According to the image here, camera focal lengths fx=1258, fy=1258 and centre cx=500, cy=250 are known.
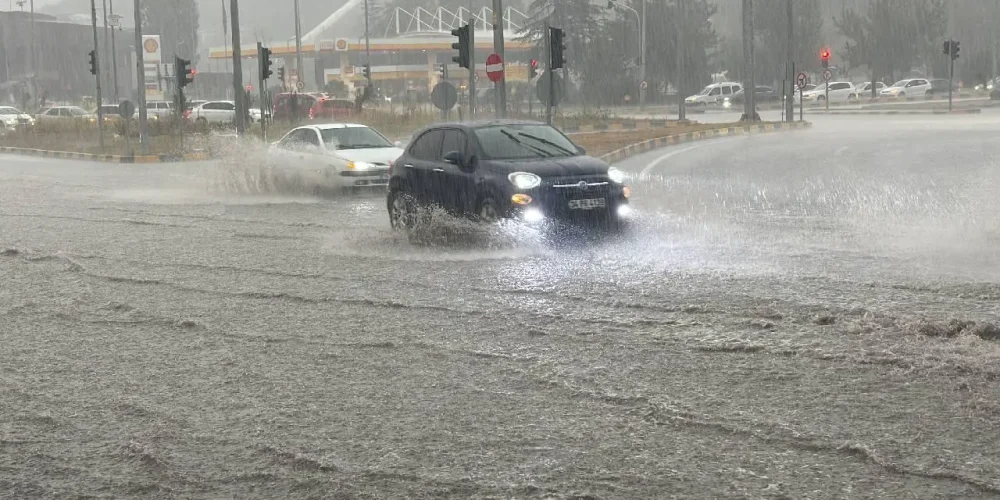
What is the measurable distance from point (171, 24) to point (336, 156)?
14914 centimetres

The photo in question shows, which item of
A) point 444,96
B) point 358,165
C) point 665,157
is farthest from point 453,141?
point 444,96

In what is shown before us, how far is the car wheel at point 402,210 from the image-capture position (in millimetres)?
14625

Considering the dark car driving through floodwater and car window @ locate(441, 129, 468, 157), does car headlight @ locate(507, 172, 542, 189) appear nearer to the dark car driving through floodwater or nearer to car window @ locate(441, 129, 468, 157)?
the dark car driving through floodwater

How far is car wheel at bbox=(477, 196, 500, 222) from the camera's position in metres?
13.2

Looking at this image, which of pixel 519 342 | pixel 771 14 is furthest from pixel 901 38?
pixel 519 342

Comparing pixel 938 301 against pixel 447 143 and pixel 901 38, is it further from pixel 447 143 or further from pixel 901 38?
pixel 901 38

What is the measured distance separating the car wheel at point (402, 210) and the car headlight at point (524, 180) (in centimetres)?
177

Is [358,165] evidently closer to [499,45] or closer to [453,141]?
[453,141]

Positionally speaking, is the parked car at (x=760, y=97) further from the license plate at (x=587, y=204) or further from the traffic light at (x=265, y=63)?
Answer: the license plate at (x=587, y=204)

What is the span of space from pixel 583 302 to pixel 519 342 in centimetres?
157

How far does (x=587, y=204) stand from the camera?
13.3m

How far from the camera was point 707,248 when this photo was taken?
1238 cm

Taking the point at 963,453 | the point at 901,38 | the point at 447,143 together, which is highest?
the point at 901,38

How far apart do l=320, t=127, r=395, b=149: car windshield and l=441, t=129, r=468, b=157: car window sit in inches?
291
